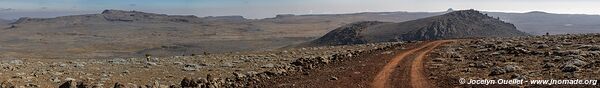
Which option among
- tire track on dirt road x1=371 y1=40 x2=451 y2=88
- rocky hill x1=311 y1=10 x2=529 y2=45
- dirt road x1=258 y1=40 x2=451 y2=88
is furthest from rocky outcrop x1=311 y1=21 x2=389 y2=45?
dirt road x1=258 y1=40 x2=451 y2=88

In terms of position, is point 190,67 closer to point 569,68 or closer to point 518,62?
point 518,62

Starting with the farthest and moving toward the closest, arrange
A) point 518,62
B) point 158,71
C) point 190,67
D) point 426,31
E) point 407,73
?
point 426,31 < point 190,67 < point 158,71 < point 518,62 < point 407,73

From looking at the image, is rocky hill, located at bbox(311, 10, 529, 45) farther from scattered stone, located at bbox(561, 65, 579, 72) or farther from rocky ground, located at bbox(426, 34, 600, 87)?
scattered stone, located at bbox(561, 65, 579, 72)

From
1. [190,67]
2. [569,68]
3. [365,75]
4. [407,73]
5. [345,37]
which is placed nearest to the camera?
[569,68]

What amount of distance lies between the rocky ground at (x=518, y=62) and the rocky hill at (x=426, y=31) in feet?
297

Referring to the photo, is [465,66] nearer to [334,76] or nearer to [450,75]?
[450,75]

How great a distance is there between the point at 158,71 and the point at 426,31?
104 m

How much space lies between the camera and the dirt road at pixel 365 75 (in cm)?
1829

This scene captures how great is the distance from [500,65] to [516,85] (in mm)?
4383

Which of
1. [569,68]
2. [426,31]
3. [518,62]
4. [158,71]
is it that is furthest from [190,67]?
[426,31]

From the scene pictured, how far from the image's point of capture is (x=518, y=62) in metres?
21.0

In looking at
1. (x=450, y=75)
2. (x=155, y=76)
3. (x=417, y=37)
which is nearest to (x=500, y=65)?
(x=450, y=75)

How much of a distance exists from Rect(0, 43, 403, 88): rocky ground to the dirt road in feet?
2.98

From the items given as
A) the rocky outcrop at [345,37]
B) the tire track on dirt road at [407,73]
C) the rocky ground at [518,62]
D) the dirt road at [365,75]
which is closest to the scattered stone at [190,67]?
the dirt road at [365,75]
